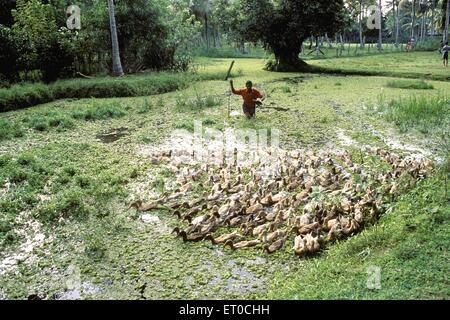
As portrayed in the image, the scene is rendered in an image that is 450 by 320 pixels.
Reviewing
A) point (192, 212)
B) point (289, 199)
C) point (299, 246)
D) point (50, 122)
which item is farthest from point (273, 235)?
point (50, 122)

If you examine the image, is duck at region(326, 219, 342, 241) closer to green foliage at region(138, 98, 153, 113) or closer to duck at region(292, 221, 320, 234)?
duck at region(292, 221, 320, 234)

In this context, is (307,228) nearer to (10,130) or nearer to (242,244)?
(242,244)

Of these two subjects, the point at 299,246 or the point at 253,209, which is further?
the point at 253,209

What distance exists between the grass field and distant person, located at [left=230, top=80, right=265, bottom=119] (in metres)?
0.33

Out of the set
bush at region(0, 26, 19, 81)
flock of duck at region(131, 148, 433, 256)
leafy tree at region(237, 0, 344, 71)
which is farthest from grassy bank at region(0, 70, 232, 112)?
flock of duck at region(131, 148, 433, 256)

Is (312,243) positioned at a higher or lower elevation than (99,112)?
lower

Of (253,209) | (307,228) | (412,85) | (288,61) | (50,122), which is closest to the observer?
(307,228)

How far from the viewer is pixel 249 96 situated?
333 inches

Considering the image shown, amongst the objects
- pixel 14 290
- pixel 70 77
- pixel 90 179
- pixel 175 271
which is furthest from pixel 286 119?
pixel 70 77

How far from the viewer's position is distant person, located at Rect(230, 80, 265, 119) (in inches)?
329

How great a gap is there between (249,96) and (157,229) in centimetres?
469

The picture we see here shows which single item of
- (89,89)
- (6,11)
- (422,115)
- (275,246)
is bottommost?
(275,246)

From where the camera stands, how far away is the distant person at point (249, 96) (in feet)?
27.5

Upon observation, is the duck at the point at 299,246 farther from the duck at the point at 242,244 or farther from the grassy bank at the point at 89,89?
the grassy bank at the point at 89,89
